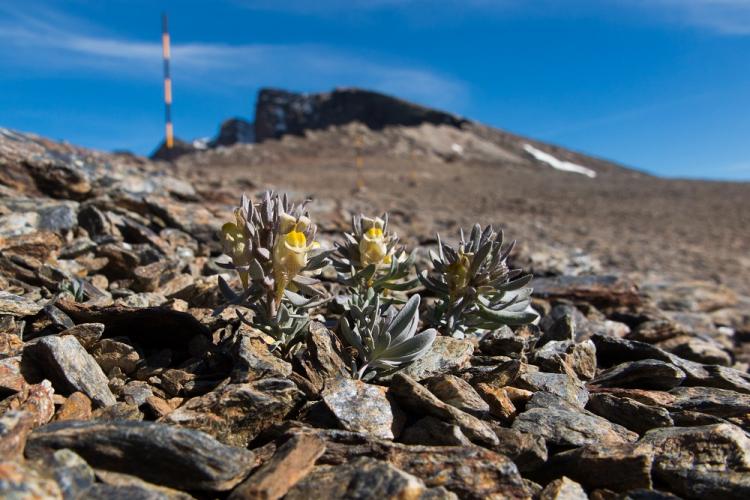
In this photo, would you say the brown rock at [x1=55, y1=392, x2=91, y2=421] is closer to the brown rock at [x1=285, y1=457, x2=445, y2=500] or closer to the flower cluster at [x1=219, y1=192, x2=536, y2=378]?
the flower cluster at [x1=219, y1=192, x2=536, y2=378]

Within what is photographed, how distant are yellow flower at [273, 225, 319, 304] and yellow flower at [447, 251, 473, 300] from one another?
743 mm

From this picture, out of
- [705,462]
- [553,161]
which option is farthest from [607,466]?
[553,161]

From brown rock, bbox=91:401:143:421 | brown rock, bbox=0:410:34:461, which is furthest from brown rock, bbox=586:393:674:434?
brown rock, bbox=0:410:34:461

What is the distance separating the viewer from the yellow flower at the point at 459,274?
8.66ft

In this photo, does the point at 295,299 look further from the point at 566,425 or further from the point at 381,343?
the point at 566,425

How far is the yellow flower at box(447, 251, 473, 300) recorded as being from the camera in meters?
2.64

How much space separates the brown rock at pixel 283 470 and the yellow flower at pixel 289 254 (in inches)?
27.0

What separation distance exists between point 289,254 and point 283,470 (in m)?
0.84

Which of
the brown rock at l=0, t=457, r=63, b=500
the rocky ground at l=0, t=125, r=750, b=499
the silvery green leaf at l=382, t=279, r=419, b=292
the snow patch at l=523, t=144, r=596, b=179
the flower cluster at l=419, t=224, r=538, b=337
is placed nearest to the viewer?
the brown rock at l=0, t=457, r=63, b=500

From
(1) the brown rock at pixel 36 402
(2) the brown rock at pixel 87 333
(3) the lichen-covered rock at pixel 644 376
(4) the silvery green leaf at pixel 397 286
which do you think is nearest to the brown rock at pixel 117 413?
(1) the brown rock at pixel 36 402

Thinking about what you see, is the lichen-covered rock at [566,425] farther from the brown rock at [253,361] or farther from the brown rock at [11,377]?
the brown rock at [11,377]

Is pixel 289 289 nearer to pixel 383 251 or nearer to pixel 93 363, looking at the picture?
pixel 383 251

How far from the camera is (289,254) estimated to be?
222 centimetres

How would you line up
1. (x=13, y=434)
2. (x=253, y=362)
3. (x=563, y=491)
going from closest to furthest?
1. (x=13, y=434)
2. (x=563, y=491)
3. (x=253, y=362)
